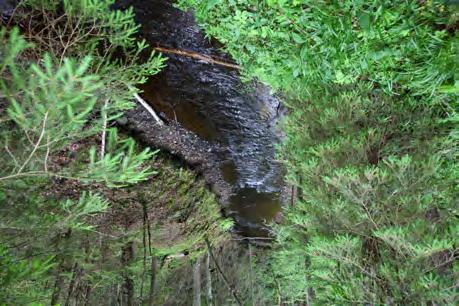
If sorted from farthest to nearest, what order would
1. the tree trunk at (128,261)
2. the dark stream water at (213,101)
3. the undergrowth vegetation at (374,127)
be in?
the tree trunk at (128,261) → the dark stream water at (213,101) → the undergrowth vegetation at (374,127)

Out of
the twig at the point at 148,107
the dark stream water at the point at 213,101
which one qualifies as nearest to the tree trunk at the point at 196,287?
the dark stream water at the point at 213,101

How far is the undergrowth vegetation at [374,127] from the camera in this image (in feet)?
7.22

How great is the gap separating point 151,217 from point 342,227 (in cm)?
473

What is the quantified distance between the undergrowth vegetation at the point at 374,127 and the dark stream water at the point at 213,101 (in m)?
1.03

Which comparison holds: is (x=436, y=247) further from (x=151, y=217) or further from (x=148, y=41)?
(x=151, y=217)

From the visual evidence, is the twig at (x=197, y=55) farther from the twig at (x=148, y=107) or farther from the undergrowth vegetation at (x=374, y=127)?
the undergrowth vegetation at (x=374, y=127)

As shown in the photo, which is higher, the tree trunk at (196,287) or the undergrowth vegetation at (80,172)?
the undergrowth vegetation at (80,172)

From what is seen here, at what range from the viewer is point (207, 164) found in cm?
715

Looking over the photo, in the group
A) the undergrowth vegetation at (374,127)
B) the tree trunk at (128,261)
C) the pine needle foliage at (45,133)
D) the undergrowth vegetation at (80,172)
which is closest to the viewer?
the pine needle foliage at (45,133)

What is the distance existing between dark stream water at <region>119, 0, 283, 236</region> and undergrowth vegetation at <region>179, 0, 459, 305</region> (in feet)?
3.39

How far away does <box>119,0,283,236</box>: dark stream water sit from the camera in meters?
4.38

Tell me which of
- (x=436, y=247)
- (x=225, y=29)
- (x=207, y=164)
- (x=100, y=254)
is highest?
(x=225, y=29)

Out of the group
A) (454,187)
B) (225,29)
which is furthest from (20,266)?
(454,187)

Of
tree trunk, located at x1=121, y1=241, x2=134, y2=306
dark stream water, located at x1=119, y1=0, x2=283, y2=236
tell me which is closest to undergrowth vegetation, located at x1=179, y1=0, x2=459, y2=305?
dark stream water, located at x1=119, y1=0, x2=283, y2=236
